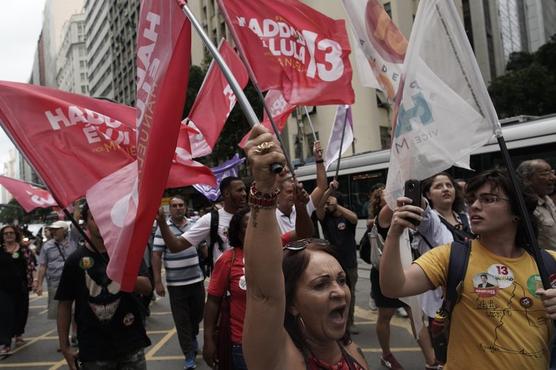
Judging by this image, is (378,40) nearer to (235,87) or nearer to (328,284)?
(235,87)

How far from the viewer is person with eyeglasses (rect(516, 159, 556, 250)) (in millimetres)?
3461

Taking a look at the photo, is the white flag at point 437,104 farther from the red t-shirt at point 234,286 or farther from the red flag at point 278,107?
the red flag at point 278,107

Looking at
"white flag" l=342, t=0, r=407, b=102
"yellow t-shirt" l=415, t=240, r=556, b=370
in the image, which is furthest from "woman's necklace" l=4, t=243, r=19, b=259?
"yellow t-shirt" l=415, t=240, r=556, b=370

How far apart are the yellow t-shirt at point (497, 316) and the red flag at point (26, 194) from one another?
6.36 meters

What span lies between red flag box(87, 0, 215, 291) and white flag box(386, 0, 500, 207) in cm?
109

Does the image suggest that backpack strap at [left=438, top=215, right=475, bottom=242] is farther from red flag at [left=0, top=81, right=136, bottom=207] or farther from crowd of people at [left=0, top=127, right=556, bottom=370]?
red flag at [left=0, top=81, right=136, bottom=207]

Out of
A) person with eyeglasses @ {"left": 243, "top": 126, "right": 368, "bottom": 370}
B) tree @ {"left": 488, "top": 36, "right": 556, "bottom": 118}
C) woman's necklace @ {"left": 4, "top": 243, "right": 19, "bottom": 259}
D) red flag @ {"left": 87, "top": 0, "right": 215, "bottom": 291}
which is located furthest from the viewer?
tree @ {"left": 488, "top": 36, "right": 556, "bottom": 118}

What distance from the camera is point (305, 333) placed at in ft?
5.30

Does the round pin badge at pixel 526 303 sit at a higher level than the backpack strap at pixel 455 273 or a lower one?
lower

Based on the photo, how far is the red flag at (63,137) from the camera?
3.02 metres

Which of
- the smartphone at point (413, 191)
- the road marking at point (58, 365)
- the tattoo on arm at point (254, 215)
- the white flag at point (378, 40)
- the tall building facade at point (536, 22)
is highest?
the tall building facade at point (536, 22)

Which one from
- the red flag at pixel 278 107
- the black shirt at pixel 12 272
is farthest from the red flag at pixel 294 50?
the black shirt at pixel 12 272

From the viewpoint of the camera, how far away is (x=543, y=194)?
3.70 meters

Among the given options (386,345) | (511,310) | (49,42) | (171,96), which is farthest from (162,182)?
(49,42)
